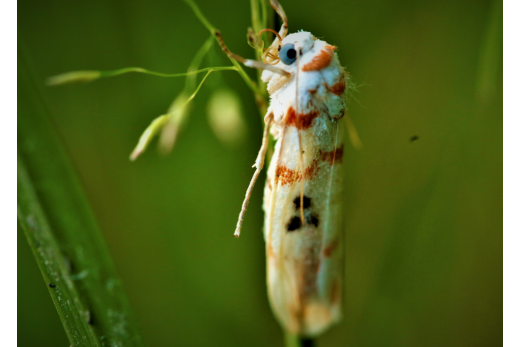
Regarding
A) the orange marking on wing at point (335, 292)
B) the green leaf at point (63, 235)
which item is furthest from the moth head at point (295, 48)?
the orange marking on wing at point (335, 292)

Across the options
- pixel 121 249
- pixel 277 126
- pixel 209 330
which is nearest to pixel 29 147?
pixel 277 126

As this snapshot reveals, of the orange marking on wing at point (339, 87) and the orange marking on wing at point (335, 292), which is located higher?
the orange marking on wing at point (339, 87)

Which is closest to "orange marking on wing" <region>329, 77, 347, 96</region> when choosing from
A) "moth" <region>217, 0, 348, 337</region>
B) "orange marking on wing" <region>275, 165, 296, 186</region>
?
"moth" <region>217, 0, 348, 337</region>

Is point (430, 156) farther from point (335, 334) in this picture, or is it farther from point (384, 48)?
point (335, 334)

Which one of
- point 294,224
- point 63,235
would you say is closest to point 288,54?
point 294,224

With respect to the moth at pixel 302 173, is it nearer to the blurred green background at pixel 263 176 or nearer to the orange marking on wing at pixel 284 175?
the orange marking on wing at pixel 284 175

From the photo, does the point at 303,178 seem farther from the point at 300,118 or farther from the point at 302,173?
the point at 300,118

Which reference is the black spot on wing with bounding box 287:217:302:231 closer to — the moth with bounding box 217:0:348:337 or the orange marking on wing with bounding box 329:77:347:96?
the moth with bounding box 217:0:348:337
